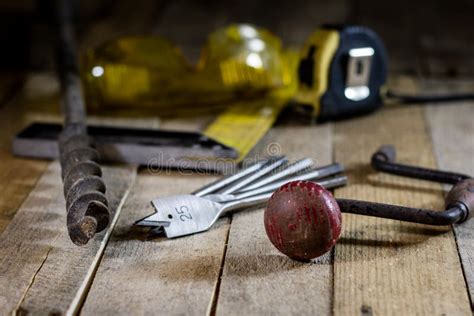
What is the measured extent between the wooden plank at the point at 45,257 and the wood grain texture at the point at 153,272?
1.0 inches

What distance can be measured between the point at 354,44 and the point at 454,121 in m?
0.31

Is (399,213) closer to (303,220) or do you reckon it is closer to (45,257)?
(303,220)

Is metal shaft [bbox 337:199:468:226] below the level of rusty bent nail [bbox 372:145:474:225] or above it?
above

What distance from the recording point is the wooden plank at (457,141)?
1246 mm

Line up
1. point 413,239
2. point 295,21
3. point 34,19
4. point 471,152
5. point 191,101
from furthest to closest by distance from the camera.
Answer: point 295,21 → point 34,19 → point 191,101 → point 471,152 → point 413,239

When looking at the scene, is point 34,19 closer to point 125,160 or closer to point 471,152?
point 125,160

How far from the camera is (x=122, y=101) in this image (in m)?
1.82

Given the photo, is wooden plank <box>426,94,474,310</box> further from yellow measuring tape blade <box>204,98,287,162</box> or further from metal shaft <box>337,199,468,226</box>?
yellow measuring tape blade <box>204,98,287,162</box>

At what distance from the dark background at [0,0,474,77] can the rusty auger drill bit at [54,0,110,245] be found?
37 centimetres

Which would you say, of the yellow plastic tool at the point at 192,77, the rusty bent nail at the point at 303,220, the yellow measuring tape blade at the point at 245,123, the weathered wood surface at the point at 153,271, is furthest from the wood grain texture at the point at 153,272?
the yellow plastic tool at the point at 192,77

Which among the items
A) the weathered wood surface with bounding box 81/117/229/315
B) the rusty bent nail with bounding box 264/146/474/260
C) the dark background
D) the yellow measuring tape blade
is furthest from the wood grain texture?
the dark background

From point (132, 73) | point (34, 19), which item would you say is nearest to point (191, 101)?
point (132, 73)

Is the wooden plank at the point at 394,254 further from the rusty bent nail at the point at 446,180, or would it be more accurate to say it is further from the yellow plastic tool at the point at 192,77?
the yellow plastic tool at the point at 192,77

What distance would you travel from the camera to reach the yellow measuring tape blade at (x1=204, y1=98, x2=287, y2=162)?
1594mm
